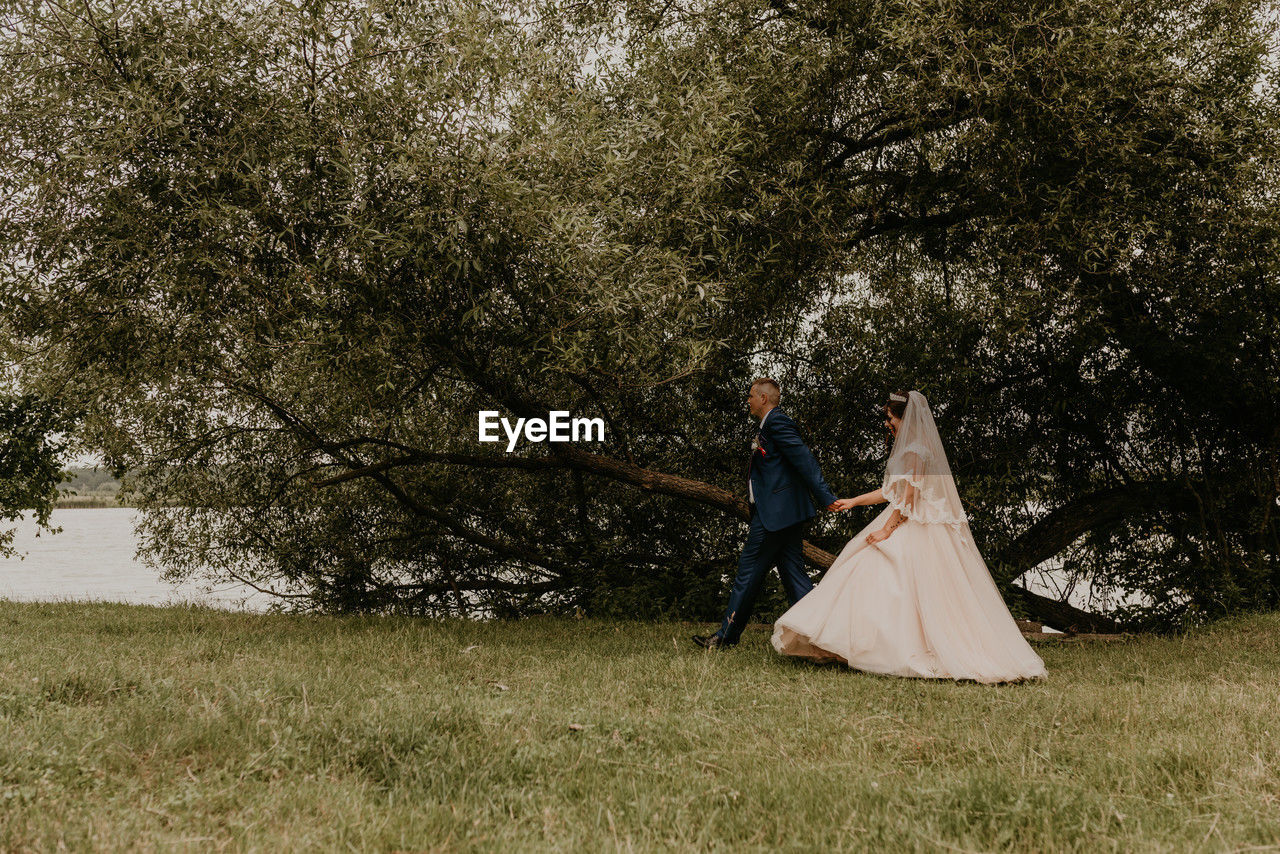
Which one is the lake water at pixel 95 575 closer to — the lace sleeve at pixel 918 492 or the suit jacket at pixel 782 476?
the suit jacket at pixel 782 476

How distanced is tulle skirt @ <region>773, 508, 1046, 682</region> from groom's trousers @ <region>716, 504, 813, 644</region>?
1.93 ft

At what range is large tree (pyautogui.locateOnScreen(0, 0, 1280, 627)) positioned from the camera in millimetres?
7914

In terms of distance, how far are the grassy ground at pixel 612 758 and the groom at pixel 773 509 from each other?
136 centimetres

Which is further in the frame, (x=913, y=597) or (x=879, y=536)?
(x=879, y=536)

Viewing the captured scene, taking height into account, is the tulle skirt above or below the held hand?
below

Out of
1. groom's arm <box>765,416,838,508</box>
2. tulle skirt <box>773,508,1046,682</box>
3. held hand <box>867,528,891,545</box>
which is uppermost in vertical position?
groom's arm <box>765,416,838,508</box>

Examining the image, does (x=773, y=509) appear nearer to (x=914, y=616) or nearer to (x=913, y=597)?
(x=913, y=597)

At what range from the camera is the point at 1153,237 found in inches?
397

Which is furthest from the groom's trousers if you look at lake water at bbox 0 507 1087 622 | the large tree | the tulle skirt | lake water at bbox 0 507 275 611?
lake water at bbox 0 507 275 611

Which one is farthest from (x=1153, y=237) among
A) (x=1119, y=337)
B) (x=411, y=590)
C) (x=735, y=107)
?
(x=411, y=590)

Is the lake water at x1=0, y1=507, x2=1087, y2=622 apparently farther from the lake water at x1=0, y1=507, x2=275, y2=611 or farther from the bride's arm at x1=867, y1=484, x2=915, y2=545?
the bride's arm at x1=867, y1=484, x2=915, y2=545

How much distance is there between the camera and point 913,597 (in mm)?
7387

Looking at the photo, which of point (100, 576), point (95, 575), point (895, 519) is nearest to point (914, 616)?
point (895, 519)

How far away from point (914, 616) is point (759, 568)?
160 centimetres
